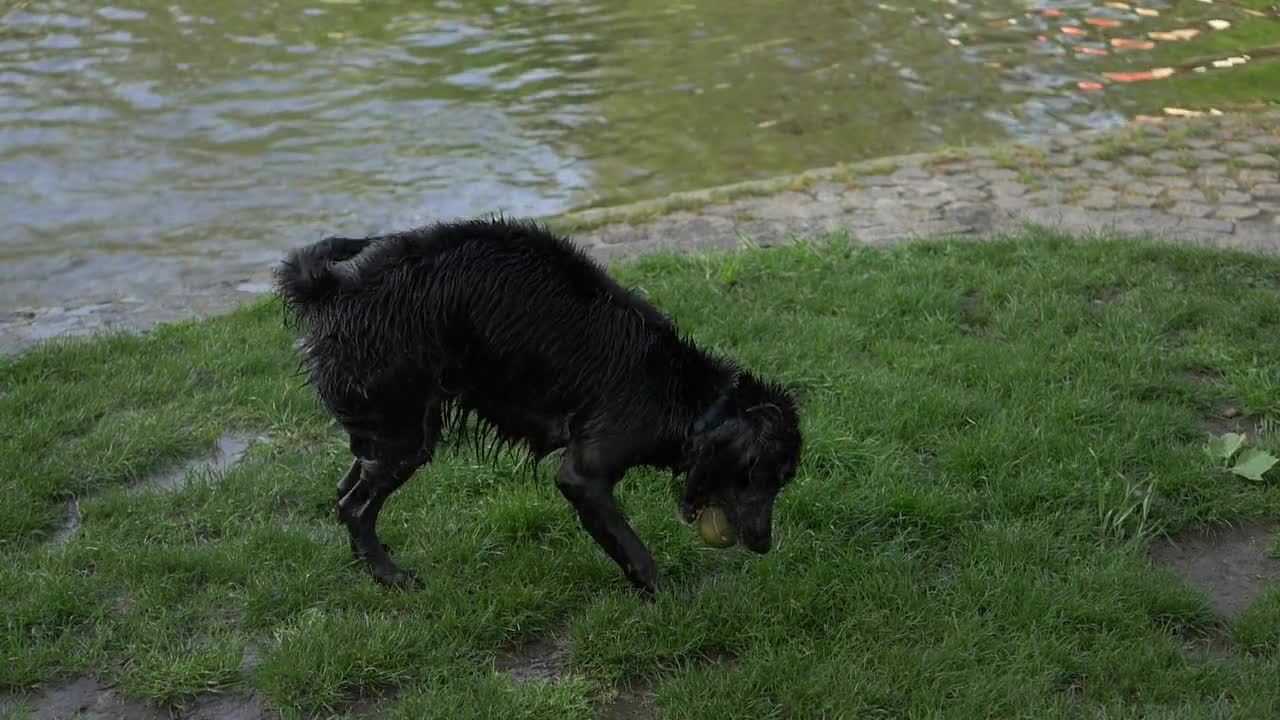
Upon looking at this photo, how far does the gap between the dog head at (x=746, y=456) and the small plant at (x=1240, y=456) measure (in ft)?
6.74

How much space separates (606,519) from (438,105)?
8.08 metres

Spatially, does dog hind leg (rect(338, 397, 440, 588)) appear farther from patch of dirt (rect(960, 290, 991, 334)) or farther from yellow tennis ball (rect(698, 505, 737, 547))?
patch of dirt (rect(960, 290, 991, 334))

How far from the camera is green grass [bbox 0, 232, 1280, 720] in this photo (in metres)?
3.84

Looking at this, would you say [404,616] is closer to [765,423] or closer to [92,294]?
[765,423]

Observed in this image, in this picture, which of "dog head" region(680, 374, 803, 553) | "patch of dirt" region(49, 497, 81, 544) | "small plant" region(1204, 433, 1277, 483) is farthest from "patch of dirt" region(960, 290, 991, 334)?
"patch of dirt" region(49, 497, 81, 544)

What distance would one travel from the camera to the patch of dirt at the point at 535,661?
398cm

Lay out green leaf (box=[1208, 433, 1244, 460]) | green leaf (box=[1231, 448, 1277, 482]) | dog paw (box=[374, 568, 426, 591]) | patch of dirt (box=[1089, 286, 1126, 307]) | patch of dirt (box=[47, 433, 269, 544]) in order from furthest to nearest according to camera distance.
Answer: patch of dirt (box=[1089, 286, 1126, 307]) < green leaf (box=[1208, 433, 1244, 460]) < green leaf (box=[1231, 448, 1277, 482]) < patch of dirt (box=[47, 433, 269, 544]) < dog paw (box=[374, 568, 426, 591])

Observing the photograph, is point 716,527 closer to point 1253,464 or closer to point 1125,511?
point 1125,511

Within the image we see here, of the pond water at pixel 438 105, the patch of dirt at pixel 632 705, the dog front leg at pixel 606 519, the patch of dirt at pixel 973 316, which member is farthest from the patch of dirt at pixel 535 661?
the pond water at pixel 438 105

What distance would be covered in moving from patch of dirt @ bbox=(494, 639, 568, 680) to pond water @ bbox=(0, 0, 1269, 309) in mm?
5238

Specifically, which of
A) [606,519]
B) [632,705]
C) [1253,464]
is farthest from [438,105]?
[632,705]

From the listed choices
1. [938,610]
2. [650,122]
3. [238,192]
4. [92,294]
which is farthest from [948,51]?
[938,610]

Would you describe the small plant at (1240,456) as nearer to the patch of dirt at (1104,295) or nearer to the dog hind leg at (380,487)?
the patch of dirt at (1104,295)

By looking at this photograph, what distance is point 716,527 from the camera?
4.09 metres
